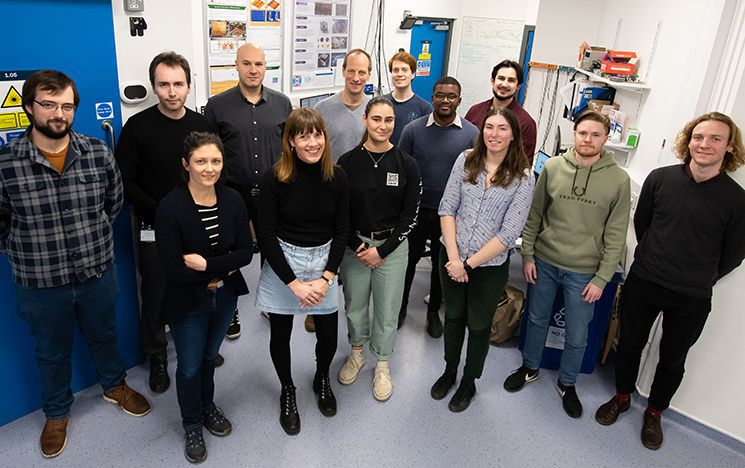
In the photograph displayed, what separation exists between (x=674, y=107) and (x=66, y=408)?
11.2ft

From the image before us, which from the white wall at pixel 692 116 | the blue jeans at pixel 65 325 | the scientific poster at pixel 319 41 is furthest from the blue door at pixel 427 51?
the blue jeans at pixel 65 325

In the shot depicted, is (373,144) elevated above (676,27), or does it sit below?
below

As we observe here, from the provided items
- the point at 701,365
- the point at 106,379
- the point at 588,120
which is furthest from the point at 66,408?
the point at 701,365

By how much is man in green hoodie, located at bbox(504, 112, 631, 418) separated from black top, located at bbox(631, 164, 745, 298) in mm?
140

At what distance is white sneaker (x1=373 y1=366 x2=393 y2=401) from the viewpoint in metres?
2.75

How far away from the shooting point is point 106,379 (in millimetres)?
2498

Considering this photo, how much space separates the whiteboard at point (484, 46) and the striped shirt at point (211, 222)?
545 centimetres

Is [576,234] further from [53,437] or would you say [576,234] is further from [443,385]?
[53,437]

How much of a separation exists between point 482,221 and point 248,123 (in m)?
1.32

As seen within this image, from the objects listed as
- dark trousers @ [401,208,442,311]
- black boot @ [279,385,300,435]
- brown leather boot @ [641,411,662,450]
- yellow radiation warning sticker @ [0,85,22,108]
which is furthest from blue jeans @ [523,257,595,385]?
yellow radiation warning sticker @ [0,85,22,108]

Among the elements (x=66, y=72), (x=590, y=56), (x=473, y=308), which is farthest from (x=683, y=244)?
(x=66, y=72)

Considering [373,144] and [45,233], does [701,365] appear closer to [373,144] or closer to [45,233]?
[373,144]

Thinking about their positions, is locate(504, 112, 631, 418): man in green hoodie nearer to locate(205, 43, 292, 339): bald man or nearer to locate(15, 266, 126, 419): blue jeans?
locate(205, 43, 292, 339): bald man

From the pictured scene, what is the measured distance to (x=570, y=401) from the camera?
278cm
